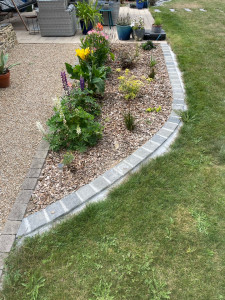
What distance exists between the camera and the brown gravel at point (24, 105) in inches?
111

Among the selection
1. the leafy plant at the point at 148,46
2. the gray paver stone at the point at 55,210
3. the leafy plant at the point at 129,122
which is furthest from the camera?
the leafy plant at the point at 148,46

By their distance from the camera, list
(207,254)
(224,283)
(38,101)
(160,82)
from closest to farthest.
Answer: (224,283) → (207,254) → (38,101) → (160,82)

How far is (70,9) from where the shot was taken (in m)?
6.92

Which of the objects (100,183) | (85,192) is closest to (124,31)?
(100,183)

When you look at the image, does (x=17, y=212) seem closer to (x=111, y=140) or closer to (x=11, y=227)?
(x=11, y=227)

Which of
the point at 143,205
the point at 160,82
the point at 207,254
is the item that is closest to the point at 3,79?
the point at 160,82

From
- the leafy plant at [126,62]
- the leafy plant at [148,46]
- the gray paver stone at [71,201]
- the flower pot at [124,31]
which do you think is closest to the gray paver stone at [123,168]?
the gray paver stone at [71,201]

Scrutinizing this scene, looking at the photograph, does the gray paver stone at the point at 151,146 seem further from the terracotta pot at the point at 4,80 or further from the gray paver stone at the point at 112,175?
the terracotta pot at the point at 4,80

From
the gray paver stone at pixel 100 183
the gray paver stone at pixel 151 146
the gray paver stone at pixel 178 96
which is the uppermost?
the gray paver stone at pixel 178 96

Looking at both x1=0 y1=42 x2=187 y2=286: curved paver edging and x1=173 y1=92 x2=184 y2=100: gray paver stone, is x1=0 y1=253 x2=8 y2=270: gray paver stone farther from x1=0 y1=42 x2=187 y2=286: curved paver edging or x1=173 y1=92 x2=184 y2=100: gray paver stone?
x1=173 y1=92 x2=184 y2=100: gray paver stone

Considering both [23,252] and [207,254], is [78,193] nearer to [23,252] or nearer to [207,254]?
[23,252]

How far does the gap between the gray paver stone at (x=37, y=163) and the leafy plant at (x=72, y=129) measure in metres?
0.21

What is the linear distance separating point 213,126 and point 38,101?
2.91m

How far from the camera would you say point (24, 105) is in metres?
A: 4.16
